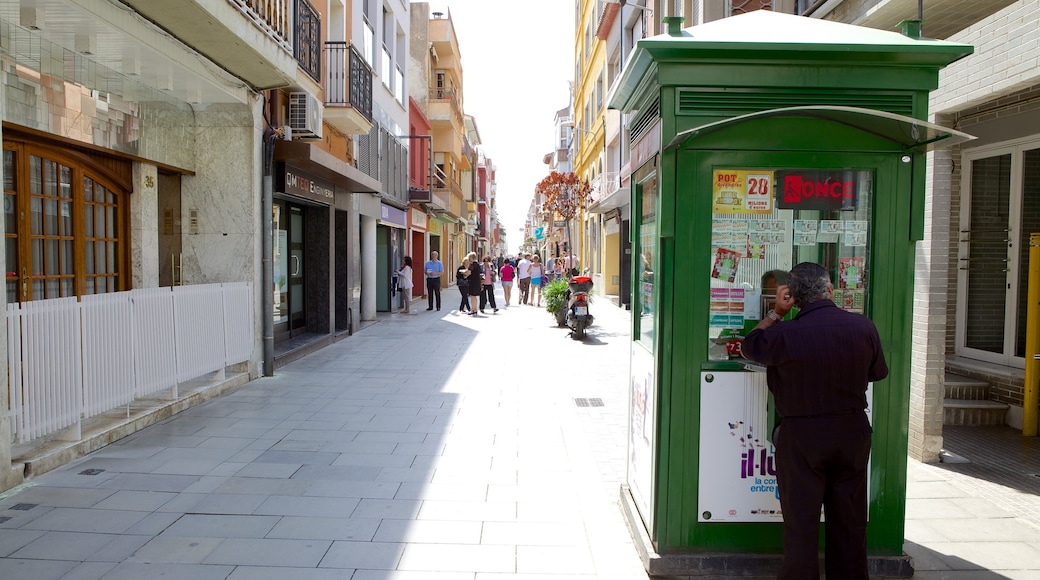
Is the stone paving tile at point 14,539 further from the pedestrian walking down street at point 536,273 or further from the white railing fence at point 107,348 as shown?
the pedestrian walking down street at point 536,273

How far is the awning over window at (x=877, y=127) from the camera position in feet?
10.7

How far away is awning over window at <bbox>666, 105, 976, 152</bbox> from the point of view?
327cm

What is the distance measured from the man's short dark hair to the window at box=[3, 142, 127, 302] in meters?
6.67

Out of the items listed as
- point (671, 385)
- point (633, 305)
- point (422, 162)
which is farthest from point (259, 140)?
point (422, 162)

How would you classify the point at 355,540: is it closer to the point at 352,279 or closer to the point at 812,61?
the point at 812,61

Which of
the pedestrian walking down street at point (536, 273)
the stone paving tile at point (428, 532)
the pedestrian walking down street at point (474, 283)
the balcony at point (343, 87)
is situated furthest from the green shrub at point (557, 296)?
the stone paving tile at point (428, 532)

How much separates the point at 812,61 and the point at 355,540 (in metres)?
3.59

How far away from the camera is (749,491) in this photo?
11.9 feet

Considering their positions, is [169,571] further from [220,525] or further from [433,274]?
[433,274]

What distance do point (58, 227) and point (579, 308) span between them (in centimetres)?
884

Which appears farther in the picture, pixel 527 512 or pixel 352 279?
pixel 352 279

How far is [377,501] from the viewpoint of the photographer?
15.5ft

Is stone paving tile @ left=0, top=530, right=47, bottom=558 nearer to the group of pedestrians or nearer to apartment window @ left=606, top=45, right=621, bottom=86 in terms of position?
the group of pedestrians

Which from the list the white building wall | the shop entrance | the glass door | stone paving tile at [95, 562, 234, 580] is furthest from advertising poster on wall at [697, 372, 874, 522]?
the shop entrance
